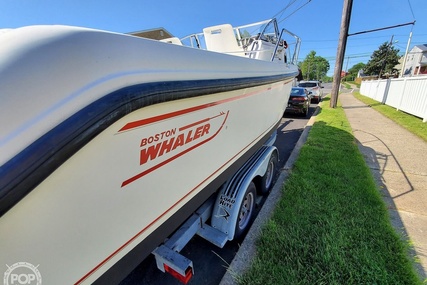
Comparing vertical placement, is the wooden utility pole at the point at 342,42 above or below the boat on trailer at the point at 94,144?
above

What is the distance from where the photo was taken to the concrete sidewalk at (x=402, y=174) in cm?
239

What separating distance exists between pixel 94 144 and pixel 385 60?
204 ft

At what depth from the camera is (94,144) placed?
2.69 feet

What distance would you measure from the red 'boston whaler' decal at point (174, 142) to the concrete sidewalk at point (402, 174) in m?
2.32

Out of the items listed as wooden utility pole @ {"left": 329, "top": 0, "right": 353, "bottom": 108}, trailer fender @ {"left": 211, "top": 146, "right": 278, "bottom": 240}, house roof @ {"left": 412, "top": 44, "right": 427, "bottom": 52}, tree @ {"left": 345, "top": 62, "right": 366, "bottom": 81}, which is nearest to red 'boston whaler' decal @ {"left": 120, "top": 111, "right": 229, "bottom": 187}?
trailer fender @ {"left": 211, "top": 146, "right": 278, "bottom": 240}

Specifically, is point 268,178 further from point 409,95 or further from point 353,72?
point 353,72

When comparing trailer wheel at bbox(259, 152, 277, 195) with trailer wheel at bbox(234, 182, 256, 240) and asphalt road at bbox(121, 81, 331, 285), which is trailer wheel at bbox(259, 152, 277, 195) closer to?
trailer wheel at bbox(234, 182, 256, 240)

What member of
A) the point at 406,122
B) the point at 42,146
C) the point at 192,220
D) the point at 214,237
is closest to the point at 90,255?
the point at 42,146

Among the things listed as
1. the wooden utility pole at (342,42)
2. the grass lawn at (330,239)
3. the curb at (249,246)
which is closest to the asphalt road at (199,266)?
the curb at (249,246)

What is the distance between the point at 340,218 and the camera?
240 cm

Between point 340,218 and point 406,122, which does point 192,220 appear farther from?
point 406,122

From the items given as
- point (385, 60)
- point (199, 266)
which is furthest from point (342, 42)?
point (385, 60)

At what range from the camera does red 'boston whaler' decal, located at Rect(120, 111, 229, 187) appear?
1.03 meters

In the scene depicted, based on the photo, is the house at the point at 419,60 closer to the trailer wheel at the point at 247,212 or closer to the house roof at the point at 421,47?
the house roof at the point at 421,47
